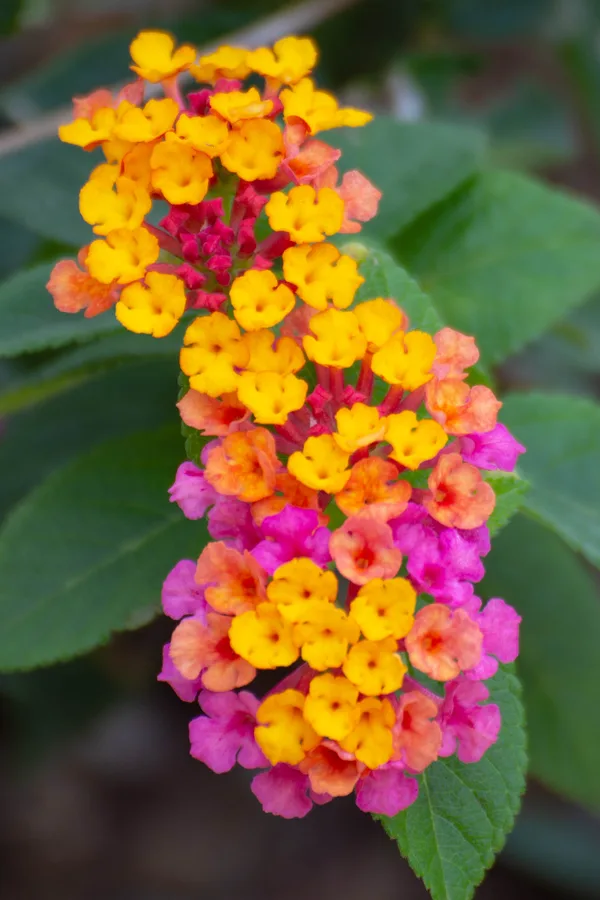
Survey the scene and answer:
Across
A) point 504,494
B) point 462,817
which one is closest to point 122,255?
point 504,494

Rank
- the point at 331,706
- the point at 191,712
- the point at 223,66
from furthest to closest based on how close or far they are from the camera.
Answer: the point at 191,712 → the point at 223,66 → the point at 331,706

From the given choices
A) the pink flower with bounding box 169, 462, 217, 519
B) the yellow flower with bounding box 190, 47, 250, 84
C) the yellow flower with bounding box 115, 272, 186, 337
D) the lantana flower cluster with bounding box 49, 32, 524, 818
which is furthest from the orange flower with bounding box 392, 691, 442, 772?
the yellow flower with bounding box 190, 47, 250, 84

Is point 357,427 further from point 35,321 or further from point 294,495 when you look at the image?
point 35,321

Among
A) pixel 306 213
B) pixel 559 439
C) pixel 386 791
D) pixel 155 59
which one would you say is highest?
pixel 155 59

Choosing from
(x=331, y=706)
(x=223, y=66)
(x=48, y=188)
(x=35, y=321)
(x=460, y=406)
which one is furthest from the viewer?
(x=48, y=188)

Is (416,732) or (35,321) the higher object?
(35,321)

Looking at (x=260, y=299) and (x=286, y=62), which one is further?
(x=286, y=62)

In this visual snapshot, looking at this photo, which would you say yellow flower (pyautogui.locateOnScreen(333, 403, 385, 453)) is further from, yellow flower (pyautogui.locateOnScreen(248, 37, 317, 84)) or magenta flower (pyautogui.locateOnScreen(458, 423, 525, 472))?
yellow flower (pyautogui.locateOnScreen(248, 37, 317, 84))
